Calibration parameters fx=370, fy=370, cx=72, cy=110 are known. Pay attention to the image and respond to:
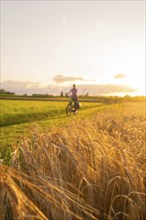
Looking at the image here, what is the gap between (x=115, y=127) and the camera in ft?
32.4

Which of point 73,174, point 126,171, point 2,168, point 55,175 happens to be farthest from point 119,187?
point 2,168

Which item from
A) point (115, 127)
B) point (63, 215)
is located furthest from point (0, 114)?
point (63, 215)

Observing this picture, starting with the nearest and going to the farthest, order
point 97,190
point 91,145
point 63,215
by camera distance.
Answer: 1. point 63,215
2. point 97,190
3. point 91,145

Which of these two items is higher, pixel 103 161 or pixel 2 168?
pixel 2 168

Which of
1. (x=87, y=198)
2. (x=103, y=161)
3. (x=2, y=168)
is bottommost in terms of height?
(x=87, y=198)

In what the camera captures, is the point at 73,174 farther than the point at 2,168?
Yes

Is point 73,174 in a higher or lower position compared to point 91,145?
lower

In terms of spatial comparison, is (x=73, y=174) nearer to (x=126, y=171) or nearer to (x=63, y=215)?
(x=126, y=171)

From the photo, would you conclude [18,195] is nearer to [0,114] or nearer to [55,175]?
[55,175]

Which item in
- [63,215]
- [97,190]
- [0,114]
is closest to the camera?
[63,215]

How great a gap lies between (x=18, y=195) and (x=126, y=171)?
7.33 ft

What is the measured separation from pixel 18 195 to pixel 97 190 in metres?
1.98

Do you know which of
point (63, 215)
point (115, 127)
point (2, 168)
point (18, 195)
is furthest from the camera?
point (115, 127)

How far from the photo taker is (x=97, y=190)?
3902 mm
